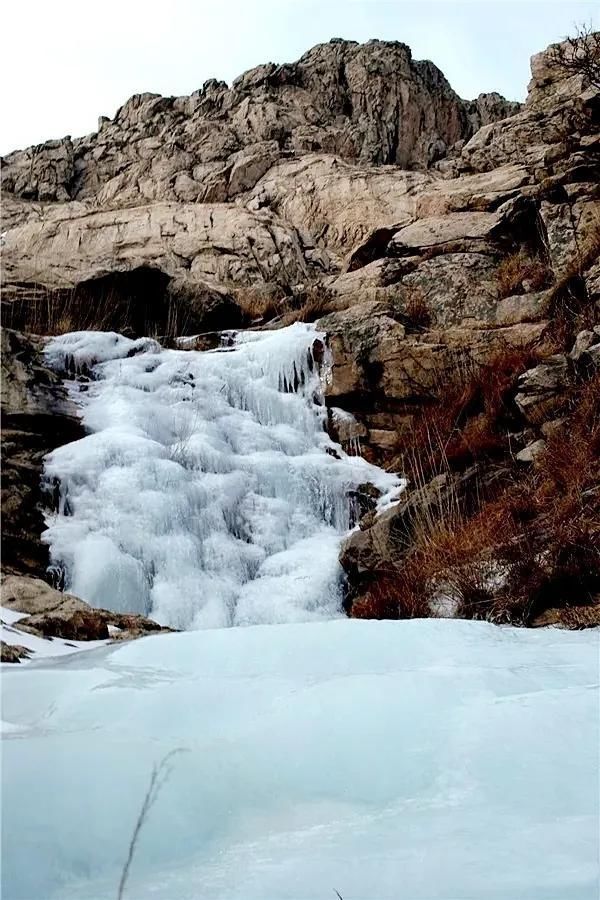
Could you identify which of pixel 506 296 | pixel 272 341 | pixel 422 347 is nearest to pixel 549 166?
pixel 506 296

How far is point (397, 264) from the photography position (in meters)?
9.56

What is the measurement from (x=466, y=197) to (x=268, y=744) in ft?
33.8

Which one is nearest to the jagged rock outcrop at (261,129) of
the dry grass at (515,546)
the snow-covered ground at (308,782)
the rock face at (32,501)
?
the rock face at (32,501)

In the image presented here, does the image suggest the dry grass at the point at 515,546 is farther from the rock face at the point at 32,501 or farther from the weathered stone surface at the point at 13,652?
the weathered stone surface at the point at 13,652

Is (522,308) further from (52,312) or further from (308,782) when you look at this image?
(308,782)

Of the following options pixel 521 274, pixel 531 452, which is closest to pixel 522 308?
pixel 521 274

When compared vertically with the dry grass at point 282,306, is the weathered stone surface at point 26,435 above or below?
below

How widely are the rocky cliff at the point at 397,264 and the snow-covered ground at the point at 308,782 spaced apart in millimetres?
1834

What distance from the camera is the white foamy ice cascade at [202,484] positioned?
5.09m

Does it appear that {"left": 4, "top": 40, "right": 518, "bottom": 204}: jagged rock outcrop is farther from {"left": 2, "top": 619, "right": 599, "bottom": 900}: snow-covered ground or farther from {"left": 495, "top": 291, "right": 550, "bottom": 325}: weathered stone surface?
{"left": 2, "top": 619, "right": 599, "bottom": 900}: snow-covered ground

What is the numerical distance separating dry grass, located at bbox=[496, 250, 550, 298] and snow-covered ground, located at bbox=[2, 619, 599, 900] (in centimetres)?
702

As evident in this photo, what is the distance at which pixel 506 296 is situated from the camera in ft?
27.5

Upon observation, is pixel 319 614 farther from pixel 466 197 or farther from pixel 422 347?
pixel 466 197

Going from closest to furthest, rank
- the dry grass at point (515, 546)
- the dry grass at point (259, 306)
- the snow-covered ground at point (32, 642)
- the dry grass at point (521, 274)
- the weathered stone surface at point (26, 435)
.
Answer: the snow-covered ground at point (32, 642)
the dry grass at point (515, 546)
the weathered stone surface at point (26, 435)
the dry grass at point (521, 274)
the dry grass at point (259, 306)
